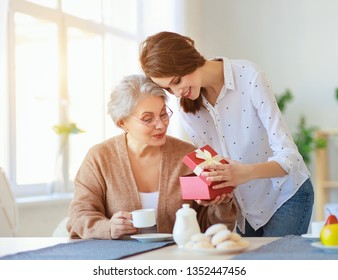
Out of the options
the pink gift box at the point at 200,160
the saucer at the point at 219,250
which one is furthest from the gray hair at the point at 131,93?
the saucer at the point at 219,250

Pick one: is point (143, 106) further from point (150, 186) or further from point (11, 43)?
point (11, 43)

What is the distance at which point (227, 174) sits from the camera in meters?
1.86

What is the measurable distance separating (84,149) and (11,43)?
0.97 m

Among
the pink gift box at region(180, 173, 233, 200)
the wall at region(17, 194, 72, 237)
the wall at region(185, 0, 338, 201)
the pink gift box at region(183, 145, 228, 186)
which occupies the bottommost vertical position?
the wall at region(17, 194, 72, 237)

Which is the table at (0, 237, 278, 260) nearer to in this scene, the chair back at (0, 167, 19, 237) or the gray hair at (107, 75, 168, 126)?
the gray hair at (107, 75, 168, 126)

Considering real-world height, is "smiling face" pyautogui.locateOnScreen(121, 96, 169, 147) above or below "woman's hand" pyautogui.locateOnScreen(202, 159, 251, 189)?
above

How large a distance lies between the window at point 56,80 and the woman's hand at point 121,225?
6.27ft

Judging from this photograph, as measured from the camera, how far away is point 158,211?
2062 millimetres

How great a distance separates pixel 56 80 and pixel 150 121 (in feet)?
7.62

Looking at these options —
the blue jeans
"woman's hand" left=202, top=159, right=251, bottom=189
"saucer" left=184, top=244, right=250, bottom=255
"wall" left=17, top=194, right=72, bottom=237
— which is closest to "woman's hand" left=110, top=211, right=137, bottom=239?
"woman's hand" left=202, top=159, right=251, bottom=189

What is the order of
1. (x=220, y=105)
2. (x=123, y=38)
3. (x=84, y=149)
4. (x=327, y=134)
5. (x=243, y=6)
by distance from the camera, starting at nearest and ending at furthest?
(x=220, y=105)
(x=84, y=149)
(x=123, y=38)
(x=327, y=134)
(x=243, y=6)

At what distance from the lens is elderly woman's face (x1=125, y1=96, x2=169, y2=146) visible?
82.9 inches

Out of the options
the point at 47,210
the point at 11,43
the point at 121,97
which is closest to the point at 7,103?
the point at 11,43

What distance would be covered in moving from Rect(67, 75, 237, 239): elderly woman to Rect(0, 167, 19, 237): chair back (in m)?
0.71
